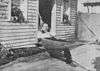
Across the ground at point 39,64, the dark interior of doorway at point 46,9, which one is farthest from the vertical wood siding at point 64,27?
the ground at point 39,64

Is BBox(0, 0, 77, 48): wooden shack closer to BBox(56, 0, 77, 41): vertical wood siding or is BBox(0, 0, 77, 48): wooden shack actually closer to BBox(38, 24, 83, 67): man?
BBox(56, 0, 77, 41): vertical wood siding

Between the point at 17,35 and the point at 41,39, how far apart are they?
4.89 feet

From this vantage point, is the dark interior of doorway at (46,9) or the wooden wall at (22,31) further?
the dark interior of doorway at (46,9)

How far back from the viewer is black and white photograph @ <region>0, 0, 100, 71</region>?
874 cm

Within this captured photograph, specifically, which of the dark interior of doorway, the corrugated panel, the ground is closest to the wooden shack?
the corrugated panel

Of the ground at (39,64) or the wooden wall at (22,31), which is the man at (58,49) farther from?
the wooden wall at (22,31)

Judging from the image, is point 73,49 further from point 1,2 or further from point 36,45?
point 1,2

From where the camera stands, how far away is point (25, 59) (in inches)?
363

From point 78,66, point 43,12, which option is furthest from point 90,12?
point 78,66

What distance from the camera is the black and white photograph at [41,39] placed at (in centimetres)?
874

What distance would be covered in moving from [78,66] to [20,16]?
150 inches

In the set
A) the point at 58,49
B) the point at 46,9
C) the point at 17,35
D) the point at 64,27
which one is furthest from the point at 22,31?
the point at 64,27

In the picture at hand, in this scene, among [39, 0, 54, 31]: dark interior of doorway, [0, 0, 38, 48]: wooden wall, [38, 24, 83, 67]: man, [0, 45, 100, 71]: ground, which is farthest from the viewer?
[39, 0, 54, 31]: dark interior of doorway

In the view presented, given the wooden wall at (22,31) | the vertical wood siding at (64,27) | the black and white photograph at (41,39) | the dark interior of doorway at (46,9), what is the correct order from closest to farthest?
the black and white photograph at (41,39), the wooden wall at (22,31), the vertical wood siding at (64,27), the dark interior of doorway at (46,9)
